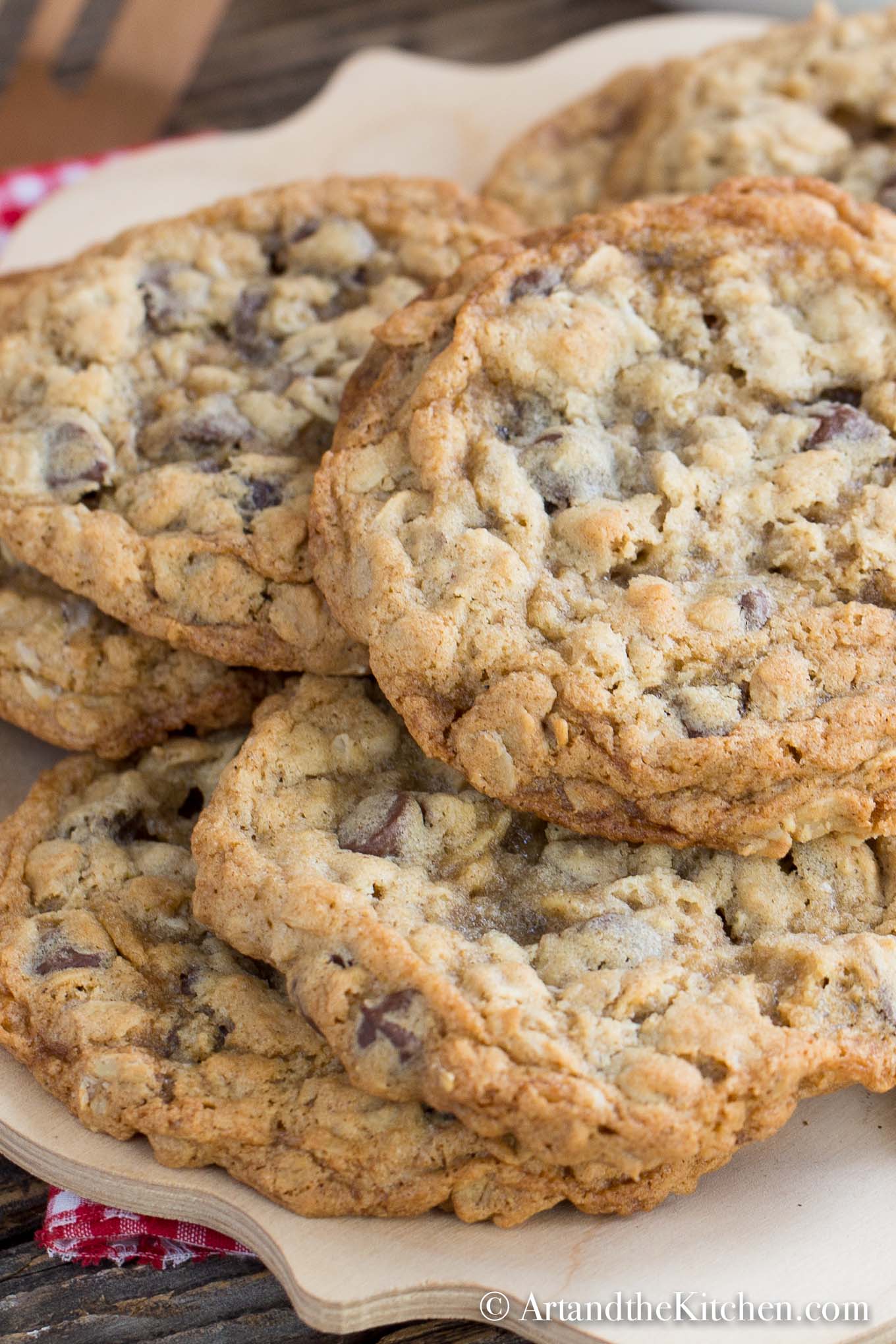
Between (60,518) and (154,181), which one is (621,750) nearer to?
(60,518)

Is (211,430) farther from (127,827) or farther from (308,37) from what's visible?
(308,37)

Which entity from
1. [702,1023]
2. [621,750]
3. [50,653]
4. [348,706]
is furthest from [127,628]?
[702,1023]

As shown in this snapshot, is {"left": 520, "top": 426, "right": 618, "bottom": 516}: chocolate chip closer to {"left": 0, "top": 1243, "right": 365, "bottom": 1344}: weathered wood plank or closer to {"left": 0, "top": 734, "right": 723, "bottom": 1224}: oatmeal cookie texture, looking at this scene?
{"left": 0, "top": 734, "right": 723, "bottom": 1224}: oatmeal cookie texture

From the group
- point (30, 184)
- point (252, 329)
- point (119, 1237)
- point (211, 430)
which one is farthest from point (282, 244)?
point (119, 1237)

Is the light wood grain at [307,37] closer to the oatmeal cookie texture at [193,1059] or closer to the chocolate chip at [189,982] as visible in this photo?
the oatmeal cookie texture at [193,1059]

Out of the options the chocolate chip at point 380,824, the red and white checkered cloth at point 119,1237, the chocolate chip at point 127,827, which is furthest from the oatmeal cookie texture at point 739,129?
the red and white checkered cloth at point 119,1237
